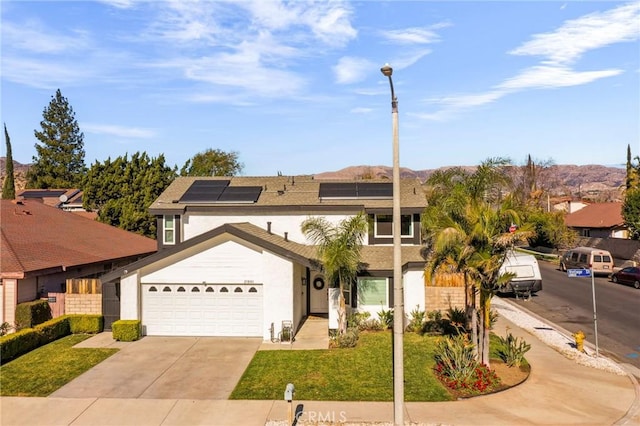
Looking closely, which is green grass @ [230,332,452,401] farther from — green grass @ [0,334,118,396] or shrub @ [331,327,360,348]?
green grass @ [0,334,118,396]

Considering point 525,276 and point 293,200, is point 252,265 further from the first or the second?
point 525,276

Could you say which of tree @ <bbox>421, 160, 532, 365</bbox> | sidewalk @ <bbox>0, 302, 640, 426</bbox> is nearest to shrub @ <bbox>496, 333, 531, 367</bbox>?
tree @ <bbox>421, 160, 532, 365</bbox>

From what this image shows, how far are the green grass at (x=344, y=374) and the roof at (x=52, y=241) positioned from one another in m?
11.0

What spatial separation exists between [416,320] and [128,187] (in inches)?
1142

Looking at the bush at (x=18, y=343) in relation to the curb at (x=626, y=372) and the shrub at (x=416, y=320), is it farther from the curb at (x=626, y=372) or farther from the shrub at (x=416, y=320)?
the curb at (x=626, y=372)

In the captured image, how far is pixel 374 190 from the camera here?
24.6 metres

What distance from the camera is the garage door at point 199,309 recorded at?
18906 mm

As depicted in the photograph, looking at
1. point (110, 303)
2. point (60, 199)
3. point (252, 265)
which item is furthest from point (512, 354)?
point (60, 199)

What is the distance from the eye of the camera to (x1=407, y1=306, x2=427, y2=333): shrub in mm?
18984

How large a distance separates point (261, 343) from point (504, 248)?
32.3 ft

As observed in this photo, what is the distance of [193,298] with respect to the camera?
19.1m

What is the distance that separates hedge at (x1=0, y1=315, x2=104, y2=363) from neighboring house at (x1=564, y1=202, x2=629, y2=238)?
1906 inches

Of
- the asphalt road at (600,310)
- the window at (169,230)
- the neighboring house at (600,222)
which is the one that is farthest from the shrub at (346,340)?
the neighboring house at (600,222)

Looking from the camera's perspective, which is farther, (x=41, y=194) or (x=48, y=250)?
(x=41, y=194)
